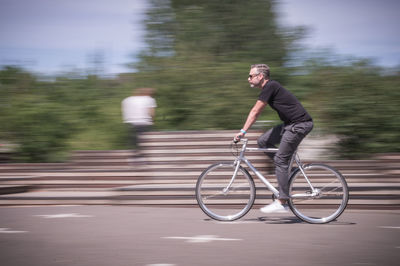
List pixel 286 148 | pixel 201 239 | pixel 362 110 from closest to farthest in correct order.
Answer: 1. pixel 201 239
2. pixel 286 148
3. pixel 362 110

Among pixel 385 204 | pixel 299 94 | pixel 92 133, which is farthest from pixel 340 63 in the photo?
pixel 92 133

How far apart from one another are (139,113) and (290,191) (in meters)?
4.28

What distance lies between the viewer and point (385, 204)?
7.19m

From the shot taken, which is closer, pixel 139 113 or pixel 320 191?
pixel 320 191

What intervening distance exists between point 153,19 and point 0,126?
535 cm

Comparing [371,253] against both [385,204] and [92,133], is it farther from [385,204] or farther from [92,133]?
[92,133]

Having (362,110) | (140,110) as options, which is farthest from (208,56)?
(362,110)

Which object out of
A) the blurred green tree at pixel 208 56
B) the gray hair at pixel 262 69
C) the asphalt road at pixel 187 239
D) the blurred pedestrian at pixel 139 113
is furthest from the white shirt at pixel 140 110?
the gray hair at pixel 262 69

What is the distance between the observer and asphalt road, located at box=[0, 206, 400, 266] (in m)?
4.61

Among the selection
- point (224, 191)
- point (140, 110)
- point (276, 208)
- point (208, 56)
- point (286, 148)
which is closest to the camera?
point (286, 148)

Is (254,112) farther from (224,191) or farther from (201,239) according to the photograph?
(201,239)

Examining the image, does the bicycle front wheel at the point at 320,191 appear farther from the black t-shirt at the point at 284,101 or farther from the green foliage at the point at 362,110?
the green foliage at the point at 362,110

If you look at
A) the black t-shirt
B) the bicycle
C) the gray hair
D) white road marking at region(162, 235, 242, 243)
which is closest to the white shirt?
the bicycle

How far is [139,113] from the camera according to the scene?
9.88m
